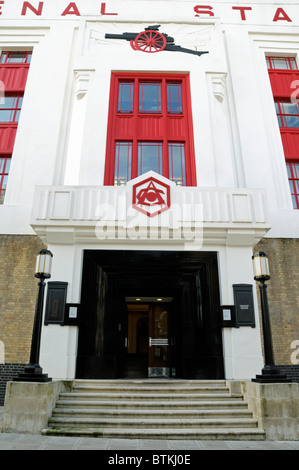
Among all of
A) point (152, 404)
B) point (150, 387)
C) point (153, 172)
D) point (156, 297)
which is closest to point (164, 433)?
point (152, 404)

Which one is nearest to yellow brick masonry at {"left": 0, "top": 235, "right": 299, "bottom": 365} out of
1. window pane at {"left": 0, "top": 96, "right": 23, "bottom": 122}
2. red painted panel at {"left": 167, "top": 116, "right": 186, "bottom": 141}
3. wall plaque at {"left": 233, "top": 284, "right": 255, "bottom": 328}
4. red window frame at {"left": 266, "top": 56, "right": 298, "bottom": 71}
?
wall plaque at {"left": 233, "top": 284, "right": 255, "bottom": 328}

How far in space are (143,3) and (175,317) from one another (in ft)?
49.6

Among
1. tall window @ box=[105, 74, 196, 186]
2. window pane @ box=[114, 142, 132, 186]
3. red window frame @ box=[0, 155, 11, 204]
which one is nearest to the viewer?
window pane @ box=[114, 142, 132, 186]

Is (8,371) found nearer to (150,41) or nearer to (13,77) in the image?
(13,77)

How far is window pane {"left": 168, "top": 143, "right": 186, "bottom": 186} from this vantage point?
37.7 ft

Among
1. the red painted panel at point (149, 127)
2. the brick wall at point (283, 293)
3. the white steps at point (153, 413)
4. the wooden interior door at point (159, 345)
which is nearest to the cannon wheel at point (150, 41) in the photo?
the red painted panel at point (149, 127)

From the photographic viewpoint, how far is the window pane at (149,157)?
11746mm

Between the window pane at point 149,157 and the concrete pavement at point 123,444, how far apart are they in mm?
8529

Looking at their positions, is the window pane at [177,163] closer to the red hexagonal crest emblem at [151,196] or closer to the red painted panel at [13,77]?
the red hexagonal crest emblem at [151,196]

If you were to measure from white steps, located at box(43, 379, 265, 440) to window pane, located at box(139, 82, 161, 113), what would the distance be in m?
10.1

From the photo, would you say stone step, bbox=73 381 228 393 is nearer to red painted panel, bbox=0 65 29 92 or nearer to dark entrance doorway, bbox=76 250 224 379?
dark entrance doorway, bbox=76 250 224 379
